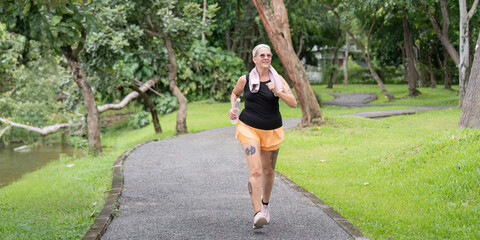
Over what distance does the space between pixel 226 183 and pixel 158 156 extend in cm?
398

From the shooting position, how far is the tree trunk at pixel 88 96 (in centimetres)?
1422

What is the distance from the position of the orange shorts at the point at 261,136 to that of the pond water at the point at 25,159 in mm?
11322

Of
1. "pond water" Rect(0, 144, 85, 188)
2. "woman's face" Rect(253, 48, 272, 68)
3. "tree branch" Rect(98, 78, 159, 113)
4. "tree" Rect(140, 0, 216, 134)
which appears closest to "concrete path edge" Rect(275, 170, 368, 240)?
"woman's face" Rect(253, 48, 272, 68)

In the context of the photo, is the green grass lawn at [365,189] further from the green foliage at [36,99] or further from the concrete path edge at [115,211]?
the green foliage at [36,99]

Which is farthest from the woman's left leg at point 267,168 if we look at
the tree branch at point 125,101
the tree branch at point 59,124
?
the tree branch at point 125,101

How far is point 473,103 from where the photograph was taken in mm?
10289

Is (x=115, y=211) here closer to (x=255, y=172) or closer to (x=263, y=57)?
(x=255, y=172)

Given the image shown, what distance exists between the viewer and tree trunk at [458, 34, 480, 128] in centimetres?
1027

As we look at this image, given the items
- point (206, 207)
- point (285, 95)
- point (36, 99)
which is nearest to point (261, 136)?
point (285, 95)

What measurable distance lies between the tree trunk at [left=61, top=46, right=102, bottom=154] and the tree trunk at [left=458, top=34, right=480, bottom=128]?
923cm

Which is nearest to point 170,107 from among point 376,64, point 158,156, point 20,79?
point 20,79

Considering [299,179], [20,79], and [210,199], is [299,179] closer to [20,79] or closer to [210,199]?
[210,199]

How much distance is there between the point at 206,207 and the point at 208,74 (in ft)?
84.6

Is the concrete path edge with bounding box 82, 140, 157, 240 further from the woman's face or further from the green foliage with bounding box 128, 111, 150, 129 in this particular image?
the green foliage with bounding box 128, 111, 150, 129
